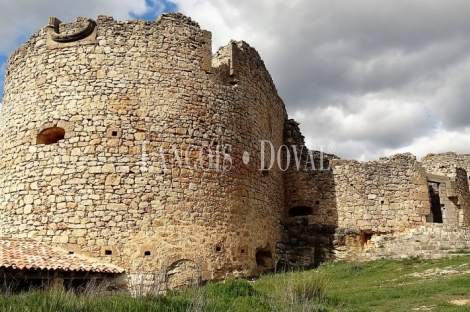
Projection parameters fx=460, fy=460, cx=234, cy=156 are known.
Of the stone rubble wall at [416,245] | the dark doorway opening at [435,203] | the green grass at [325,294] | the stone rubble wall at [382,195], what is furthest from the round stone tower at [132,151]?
the dark doorway opening at [435,203]

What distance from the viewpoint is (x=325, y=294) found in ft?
29.4

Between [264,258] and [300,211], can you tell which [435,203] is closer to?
[300,211]

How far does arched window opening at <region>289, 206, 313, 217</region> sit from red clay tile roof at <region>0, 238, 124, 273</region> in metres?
7.04

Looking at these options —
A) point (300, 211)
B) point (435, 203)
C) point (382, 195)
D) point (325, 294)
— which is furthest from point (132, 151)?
point (435, 203)

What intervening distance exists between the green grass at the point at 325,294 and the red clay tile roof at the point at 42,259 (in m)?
1.60

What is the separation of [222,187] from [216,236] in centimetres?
121

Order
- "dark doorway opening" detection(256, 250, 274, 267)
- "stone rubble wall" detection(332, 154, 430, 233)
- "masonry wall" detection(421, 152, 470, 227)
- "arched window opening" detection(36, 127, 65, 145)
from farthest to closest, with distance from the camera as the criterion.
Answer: "masonry wall" detection(421, 152, 470, 227)
"stone rubble wall" detection(332, 154, 430, 233)
"dark doorway opening" detection(256, 250, 274, 267)
"arched window opening" detection(36, 127, 65, 145)

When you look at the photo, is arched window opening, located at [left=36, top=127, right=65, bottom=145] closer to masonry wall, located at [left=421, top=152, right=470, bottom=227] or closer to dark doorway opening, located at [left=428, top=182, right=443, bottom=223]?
masonry wall, located at [left=421, top=152, right=470, bottom=227]

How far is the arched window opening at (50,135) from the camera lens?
35.1 feet

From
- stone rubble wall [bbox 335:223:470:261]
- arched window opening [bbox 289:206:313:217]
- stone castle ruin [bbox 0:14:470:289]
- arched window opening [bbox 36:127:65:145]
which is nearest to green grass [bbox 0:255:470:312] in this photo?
stone rubble wall [bbox 335:223:470:261]

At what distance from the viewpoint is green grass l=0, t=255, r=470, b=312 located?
6.15 m

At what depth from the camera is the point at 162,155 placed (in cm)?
1051

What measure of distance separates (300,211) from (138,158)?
6.73 metres

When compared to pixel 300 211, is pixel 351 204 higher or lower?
higher
